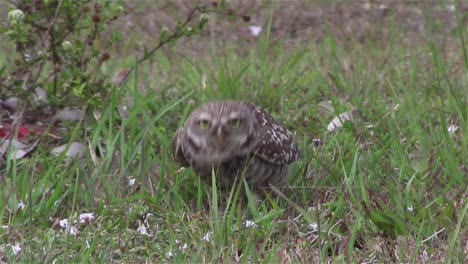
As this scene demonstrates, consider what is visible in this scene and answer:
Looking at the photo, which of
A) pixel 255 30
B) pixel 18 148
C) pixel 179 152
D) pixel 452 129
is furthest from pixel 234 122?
pixel 255 30

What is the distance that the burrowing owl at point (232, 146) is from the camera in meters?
4.41

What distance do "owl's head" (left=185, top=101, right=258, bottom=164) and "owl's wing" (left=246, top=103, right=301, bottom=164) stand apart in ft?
Answer: 0.24

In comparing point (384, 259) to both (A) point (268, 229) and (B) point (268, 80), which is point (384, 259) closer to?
(A) point (268, 229)

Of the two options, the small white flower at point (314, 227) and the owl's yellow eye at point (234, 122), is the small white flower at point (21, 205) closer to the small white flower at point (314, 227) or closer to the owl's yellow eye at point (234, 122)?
the owl's yellow eye at point (234, 122)

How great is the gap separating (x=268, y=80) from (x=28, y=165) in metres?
1.82

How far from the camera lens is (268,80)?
617 centimetres

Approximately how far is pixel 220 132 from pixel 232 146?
0.09 metres

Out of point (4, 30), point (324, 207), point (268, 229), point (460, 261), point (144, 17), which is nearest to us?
point (460, 261)

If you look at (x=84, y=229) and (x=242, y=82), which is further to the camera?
(x=242, y=82)

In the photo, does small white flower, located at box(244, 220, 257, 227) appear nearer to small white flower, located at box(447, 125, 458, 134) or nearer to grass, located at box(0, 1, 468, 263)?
grass, located at box(0, 1, 468, 263)

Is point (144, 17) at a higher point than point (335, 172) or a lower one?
lower

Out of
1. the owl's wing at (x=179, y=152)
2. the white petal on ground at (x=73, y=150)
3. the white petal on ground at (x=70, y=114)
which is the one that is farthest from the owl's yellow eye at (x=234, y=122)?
the white petal on ground at (x=70, y=114)

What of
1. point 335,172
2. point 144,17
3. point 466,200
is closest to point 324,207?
point 335,172

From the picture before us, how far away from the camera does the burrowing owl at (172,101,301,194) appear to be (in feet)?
14.5
